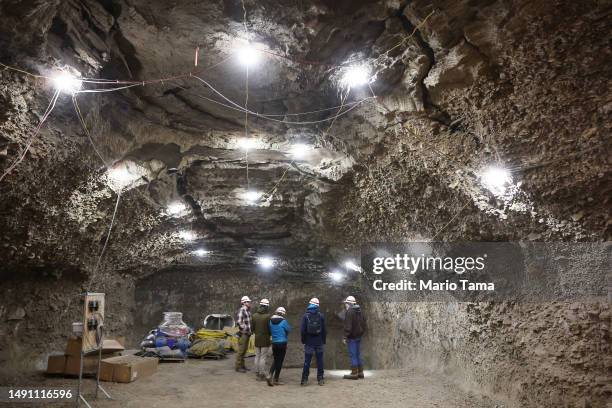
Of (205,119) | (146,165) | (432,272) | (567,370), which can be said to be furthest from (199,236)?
(567,370)

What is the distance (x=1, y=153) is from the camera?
471 cm

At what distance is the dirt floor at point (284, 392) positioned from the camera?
212 inches

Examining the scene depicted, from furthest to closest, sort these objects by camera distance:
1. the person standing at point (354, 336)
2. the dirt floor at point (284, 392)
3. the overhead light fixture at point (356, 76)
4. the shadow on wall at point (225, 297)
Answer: the shadow on wall at point (225, 297), the person standing at point (354, 336), the dirt floor at point (284, 392), the overhead light fixture at point (356, 76)

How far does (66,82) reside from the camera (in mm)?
4742

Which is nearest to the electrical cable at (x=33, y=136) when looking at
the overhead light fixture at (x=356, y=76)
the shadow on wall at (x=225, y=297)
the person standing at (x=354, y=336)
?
the overhead light fixture at (x=356, y=76)

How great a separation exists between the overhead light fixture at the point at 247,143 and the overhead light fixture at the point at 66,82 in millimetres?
2822

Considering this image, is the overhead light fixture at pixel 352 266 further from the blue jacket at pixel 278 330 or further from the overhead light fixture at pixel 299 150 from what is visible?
the blue jacket at pixel 278 330

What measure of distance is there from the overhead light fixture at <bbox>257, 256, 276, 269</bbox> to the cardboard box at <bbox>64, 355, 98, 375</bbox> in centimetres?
747

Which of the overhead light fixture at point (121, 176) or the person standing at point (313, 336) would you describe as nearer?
the person standing at point (313, 336)

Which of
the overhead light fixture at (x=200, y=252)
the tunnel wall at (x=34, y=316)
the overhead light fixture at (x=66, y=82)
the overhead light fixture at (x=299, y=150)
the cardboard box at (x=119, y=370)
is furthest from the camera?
the overhead light fixture at (x=200, y=252)

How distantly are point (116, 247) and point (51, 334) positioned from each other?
2.09 m

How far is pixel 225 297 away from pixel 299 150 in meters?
9.50

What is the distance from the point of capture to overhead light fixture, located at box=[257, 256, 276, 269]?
13695 mm

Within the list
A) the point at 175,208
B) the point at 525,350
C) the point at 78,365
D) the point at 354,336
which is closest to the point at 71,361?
the point at 78,365
